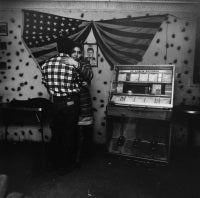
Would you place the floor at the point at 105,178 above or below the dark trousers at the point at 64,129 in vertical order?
below

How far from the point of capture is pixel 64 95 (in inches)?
158

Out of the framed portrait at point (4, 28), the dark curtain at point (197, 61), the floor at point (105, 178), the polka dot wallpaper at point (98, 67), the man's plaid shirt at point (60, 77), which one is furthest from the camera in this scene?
the framed portrait at point (4, 28)

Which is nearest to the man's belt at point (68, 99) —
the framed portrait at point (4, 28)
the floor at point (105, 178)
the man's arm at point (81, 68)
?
the man's arm at point (81, 68)

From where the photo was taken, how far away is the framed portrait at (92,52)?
5.24m

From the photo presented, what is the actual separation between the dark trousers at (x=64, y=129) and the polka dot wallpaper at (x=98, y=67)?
132 cm

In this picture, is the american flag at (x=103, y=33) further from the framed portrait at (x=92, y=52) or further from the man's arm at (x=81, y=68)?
the man's arm at (x=81, y=68)

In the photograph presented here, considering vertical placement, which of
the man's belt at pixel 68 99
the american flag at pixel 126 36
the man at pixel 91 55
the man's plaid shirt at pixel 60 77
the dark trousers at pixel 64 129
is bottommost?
the dark trousers at pixel 64 129

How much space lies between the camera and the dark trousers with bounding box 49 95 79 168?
13.2 feet

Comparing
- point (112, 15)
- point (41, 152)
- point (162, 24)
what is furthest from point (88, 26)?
point (41, 152)

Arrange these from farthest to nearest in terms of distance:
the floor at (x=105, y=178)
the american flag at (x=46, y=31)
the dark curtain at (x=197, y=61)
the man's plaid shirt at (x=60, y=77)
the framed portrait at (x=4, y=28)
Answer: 1. the framed portrait at (x=4, y=28)
2. the american flag at (x=46, y=31)
3. the dark curtain at (x=197, y=61)
4. the man's plaid shirt at (x=60, y=77)
5. the floor at (x=105, y=178)

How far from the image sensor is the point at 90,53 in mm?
5266

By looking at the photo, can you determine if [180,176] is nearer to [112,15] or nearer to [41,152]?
[41,152]

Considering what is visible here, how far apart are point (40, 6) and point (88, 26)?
1120 millimetres

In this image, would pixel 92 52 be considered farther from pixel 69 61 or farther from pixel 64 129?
pixel 64 129
